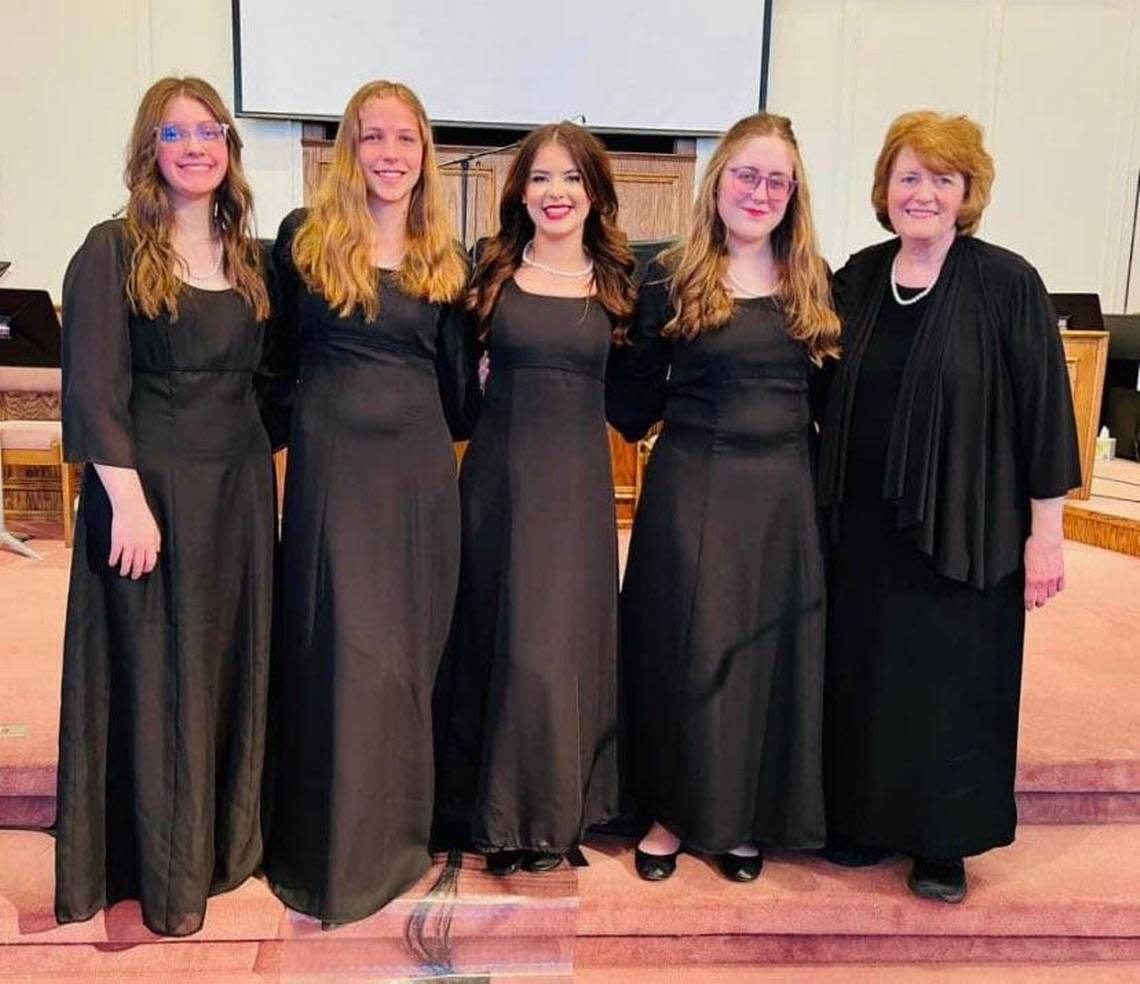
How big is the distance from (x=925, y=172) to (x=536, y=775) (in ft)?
4.29

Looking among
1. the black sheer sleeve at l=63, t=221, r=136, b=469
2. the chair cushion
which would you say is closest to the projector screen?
the chair cushion

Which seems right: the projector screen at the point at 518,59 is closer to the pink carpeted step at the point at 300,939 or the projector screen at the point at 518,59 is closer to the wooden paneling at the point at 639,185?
the wooden paneling at the point at 639,185

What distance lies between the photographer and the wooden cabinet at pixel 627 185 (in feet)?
19.4

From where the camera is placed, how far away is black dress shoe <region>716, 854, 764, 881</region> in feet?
6.47

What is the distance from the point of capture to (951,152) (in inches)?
69.2

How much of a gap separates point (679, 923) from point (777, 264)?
1282mm

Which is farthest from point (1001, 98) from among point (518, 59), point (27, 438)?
point (27, 438)

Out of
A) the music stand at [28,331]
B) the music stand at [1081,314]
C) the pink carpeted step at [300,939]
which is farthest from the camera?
the music stand at [1081,314]

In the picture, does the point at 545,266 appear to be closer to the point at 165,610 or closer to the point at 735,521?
the point at 735,521

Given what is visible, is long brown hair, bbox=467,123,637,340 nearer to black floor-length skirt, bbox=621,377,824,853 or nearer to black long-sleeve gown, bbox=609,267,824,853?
black long-sleeve gown, bbox=609,267,824,853

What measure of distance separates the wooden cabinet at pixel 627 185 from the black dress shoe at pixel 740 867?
14.9 ft

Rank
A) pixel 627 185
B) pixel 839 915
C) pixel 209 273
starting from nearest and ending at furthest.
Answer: pixel 209 273 → pixel 839 915 → pixel 627 185

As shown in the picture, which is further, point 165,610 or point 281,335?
point 281,335

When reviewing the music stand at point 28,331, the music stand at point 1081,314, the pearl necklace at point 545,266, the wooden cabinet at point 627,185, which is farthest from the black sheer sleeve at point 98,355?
the music stand at point 1081,314
